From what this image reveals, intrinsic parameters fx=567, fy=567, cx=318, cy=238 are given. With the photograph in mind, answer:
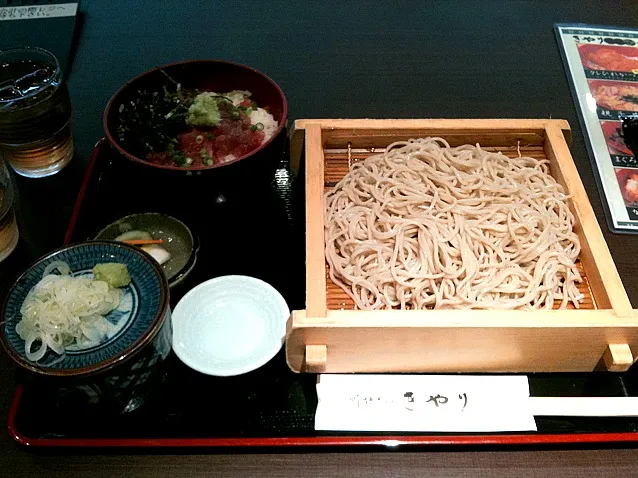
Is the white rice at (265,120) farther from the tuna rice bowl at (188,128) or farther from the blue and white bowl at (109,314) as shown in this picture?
the blue and white bowl at (109,314)

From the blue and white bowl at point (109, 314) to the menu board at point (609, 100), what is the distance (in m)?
1.52

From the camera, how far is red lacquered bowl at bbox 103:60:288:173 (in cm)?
180

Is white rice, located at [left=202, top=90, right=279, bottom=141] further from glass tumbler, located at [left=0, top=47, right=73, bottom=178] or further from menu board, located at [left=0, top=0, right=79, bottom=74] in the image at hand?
menu board, located at [left=0, top=0, right=79, bottom=74]

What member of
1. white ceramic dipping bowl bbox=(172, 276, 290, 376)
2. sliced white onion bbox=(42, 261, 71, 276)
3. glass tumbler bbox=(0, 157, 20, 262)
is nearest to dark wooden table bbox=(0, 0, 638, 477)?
glass tumbler bbox=(0, 157, 20, 262)

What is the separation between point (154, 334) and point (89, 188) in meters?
0.88

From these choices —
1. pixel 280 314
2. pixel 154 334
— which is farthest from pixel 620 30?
pixel 154 334

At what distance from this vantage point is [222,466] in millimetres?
1398

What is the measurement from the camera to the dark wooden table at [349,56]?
2.05 meters

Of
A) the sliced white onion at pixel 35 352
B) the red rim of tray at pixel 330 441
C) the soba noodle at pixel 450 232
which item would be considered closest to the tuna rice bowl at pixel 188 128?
the soba noodle at pixel 450 232

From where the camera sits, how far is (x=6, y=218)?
5.73 feet

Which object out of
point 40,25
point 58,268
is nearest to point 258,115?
point 58,268

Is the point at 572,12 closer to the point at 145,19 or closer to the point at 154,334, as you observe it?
the point at 145,19

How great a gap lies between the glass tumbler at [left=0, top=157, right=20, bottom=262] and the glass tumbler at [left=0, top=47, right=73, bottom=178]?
0.43 feet

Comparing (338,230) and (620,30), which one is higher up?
(620,30)
